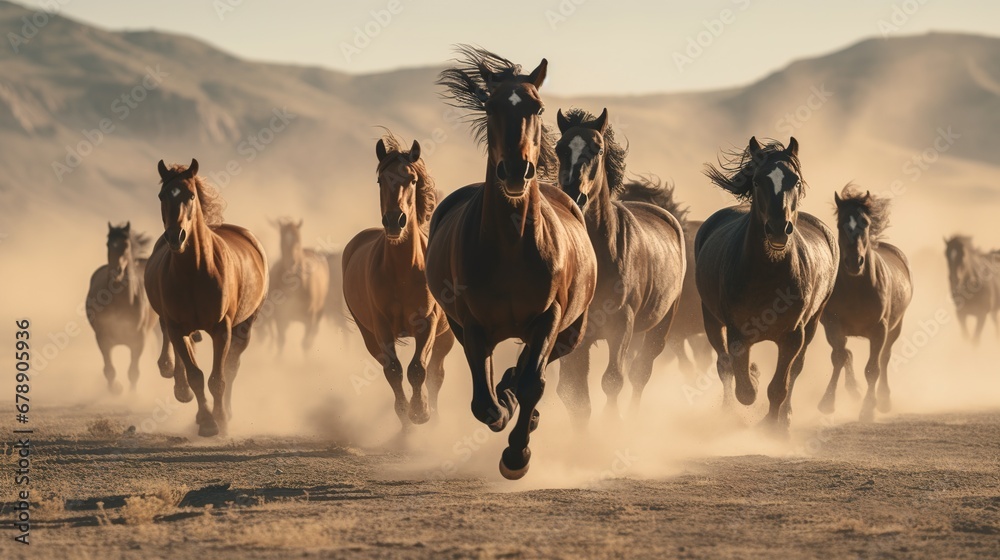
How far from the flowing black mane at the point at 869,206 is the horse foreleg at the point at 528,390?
23.7 feet

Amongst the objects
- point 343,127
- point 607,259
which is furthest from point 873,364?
point 343,127

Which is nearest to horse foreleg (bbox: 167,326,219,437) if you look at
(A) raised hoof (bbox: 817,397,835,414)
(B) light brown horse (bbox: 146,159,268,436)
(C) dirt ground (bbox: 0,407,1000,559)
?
(B) light brown horse (bbox: 146,159,268,436)

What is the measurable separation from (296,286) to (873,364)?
1662cm

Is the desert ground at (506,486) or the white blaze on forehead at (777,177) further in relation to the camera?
the white blaze on forehead at (777,177)

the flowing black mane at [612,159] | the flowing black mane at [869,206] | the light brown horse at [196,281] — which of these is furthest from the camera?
the flowing black mane at [869,206]

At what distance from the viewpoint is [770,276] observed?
1099 cm

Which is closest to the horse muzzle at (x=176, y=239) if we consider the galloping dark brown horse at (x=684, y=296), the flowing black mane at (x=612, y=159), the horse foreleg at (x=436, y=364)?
the horse foreleg at (x=436, y=364)

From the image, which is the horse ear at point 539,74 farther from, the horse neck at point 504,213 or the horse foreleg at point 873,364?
the horse foreleg at point 873,364

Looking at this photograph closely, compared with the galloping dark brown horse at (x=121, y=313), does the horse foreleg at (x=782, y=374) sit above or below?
below

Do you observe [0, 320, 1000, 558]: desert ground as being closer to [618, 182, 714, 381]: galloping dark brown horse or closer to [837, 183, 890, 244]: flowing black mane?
[618, 182, 714, 381]: galloping dark brown horse

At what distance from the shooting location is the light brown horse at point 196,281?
11.6m

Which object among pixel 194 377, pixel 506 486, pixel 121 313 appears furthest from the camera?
pixel 121 313

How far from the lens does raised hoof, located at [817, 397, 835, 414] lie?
15297 mm

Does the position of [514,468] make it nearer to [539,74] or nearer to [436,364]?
[539,74]
